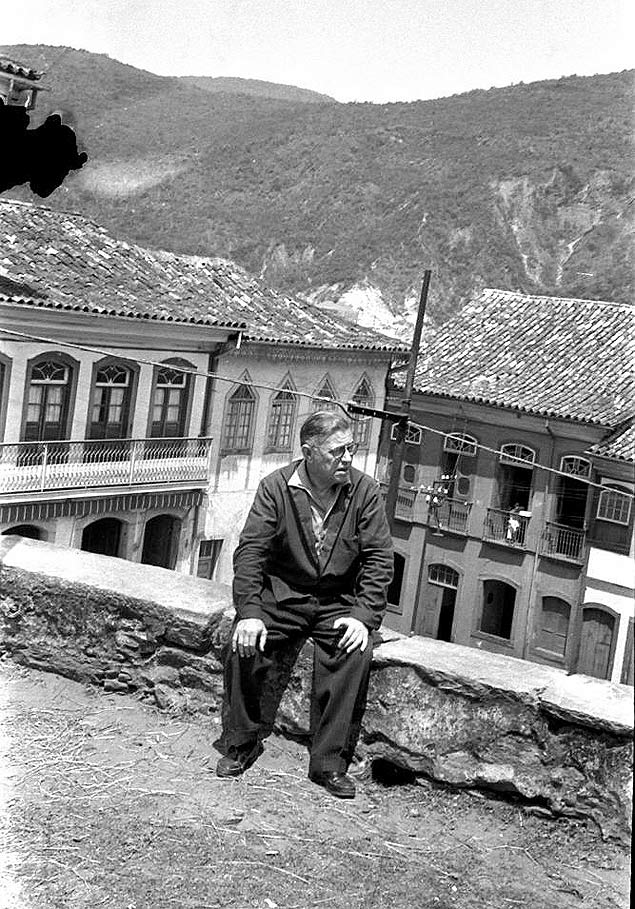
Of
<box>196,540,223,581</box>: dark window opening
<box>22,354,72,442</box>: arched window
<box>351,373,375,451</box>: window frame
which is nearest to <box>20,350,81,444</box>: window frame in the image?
<box>22,354,72,442</box>: arched window

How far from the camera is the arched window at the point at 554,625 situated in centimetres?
1762

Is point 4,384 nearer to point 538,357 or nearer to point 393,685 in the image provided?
point 538,357

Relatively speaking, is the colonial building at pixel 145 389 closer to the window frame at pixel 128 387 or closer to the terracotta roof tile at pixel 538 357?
the window frame at pixel 128 387

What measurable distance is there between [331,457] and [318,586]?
307mm

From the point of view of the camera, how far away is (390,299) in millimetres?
23859

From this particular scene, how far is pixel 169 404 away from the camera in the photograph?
13758 mm

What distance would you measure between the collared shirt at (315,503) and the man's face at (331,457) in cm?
3

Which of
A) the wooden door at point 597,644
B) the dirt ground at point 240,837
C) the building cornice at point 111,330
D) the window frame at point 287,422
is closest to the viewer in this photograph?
the dirt ground at point 240,837

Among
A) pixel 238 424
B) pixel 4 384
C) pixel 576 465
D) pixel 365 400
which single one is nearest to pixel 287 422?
pixel 238 424

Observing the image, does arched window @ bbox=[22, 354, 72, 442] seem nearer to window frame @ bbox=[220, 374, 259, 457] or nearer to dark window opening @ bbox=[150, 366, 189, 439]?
dark window opening @ bbox=[150, 366, 189, 439]

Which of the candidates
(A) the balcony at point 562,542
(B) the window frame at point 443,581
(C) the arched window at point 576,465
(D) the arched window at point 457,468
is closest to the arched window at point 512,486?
(D) the arched window at point 457,468

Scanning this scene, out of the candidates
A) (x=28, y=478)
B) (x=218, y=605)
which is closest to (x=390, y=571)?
(x=218, y=605)

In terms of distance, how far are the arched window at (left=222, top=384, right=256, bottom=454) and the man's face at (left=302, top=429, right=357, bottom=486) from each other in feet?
36.4

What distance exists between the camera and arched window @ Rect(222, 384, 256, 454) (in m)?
14.0
